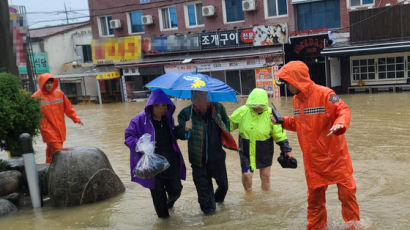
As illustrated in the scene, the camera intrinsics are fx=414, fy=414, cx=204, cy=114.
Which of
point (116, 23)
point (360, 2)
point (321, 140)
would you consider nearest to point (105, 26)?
point (116, 23)

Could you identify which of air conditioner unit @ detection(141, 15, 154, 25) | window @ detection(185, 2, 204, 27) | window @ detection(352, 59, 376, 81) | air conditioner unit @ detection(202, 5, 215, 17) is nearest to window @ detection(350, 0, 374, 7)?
window @ detection(352, 59, 376, 81)

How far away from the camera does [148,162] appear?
4586 millimetres

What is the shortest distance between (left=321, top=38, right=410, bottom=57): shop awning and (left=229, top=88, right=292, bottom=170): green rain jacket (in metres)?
14.4

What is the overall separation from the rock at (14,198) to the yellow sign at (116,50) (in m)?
21.9

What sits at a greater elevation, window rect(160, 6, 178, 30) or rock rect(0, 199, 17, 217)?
window rect(160, 6, 178, 30)

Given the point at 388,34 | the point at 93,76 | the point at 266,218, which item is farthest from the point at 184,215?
the point at 93,76

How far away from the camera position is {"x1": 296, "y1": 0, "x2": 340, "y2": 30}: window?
2125 centimetres

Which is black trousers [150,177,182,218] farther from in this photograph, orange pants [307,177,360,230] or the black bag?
orange pants [307,177,360,230]

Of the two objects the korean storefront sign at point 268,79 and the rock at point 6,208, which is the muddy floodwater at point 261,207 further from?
the korean storefront sign at point 268,79

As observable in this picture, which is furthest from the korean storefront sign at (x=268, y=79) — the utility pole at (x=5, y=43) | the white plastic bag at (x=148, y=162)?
the white plastic bag at (x=148, y=162)

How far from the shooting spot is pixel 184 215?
5293 millimetres

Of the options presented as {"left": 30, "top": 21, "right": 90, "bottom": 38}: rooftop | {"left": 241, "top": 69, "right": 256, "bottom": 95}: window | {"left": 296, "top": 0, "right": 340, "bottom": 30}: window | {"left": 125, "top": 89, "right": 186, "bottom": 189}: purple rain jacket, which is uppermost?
{"left": 30, "top": 21, "right": 90, "bottom": 38}: rooftop

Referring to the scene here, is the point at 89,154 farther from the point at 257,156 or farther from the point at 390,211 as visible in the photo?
the point at 390,211

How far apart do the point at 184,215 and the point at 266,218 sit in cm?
105
